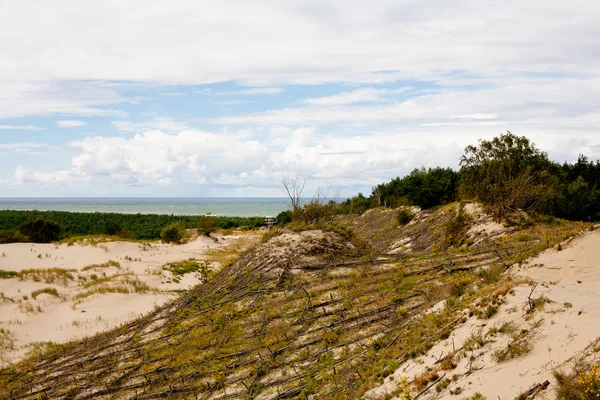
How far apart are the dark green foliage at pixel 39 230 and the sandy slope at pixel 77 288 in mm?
13836

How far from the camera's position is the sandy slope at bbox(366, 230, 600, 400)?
6742 millimetres

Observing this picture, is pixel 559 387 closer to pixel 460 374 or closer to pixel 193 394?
pixel 460 374

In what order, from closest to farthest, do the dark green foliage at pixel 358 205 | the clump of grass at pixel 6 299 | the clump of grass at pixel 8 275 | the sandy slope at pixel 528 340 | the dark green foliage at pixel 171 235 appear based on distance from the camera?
the sandy slope at pixel 528 340
the clump of grass at pixel 6 299
the clump of grass at pixel 8 275
the dark green foliage at pixel 171 235
the dark green foliage at pixel 358 205

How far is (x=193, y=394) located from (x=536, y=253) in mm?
10529

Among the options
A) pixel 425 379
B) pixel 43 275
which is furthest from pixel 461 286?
pixel 43 275

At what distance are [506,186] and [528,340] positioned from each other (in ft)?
63.6

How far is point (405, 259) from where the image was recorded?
692 inches

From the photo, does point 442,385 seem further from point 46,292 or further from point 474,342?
point 46,292

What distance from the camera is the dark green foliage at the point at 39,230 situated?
51281 mm

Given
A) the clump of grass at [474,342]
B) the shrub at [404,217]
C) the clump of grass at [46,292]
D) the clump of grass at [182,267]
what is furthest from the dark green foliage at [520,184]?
the clump of grass at [46,292]

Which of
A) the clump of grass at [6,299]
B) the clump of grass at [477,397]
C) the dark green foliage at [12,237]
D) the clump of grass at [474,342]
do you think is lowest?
the clump of grass at [6,299]

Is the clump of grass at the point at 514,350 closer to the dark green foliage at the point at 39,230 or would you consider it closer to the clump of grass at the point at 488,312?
the clump of grass at the point at 488,312

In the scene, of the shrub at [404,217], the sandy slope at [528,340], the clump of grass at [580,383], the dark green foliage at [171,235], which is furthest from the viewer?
the dark green foliage at [171,235]

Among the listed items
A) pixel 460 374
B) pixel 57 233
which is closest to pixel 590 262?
pixel 460 374
